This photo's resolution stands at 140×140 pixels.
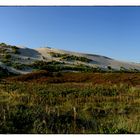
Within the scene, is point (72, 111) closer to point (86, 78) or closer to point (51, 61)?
point (86, 78)

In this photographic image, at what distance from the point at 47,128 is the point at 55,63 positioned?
18.6 metres

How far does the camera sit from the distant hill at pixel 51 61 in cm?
2545

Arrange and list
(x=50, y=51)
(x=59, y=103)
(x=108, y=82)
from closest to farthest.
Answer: (x=59, y=103) → (x=108, y=82) → (x=50, y=51)

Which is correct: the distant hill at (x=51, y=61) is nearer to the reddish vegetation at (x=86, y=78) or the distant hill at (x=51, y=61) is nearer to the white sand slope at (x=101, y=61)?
the white sand slope at (x=101, y=61)

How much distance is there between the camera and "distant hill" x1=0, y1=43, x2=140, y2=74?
25453 millimetres

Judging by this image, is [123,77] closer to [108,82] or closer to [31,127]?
[108,82]

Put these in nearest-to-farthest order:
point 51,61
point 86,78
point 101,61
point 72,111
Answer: point 72,111 < point 86,78 < point 51,61 < point 101,61

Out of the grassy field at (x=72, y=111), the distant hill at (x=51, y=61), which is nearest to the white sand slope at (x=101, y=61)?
the distant hill at (x=51, y=61)

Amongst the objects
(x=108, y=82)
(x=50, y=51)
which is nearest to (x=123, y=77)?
(x=108, y=82)

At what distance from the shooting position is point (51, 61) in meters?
27.4

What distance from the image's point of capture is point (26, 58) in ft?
90.0

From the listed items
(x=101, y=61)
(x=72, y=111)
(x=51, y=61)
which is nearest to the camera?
(x=72, y=111)

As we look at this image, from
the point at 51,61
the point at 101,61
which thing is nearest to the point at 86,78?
the point at 51,61
